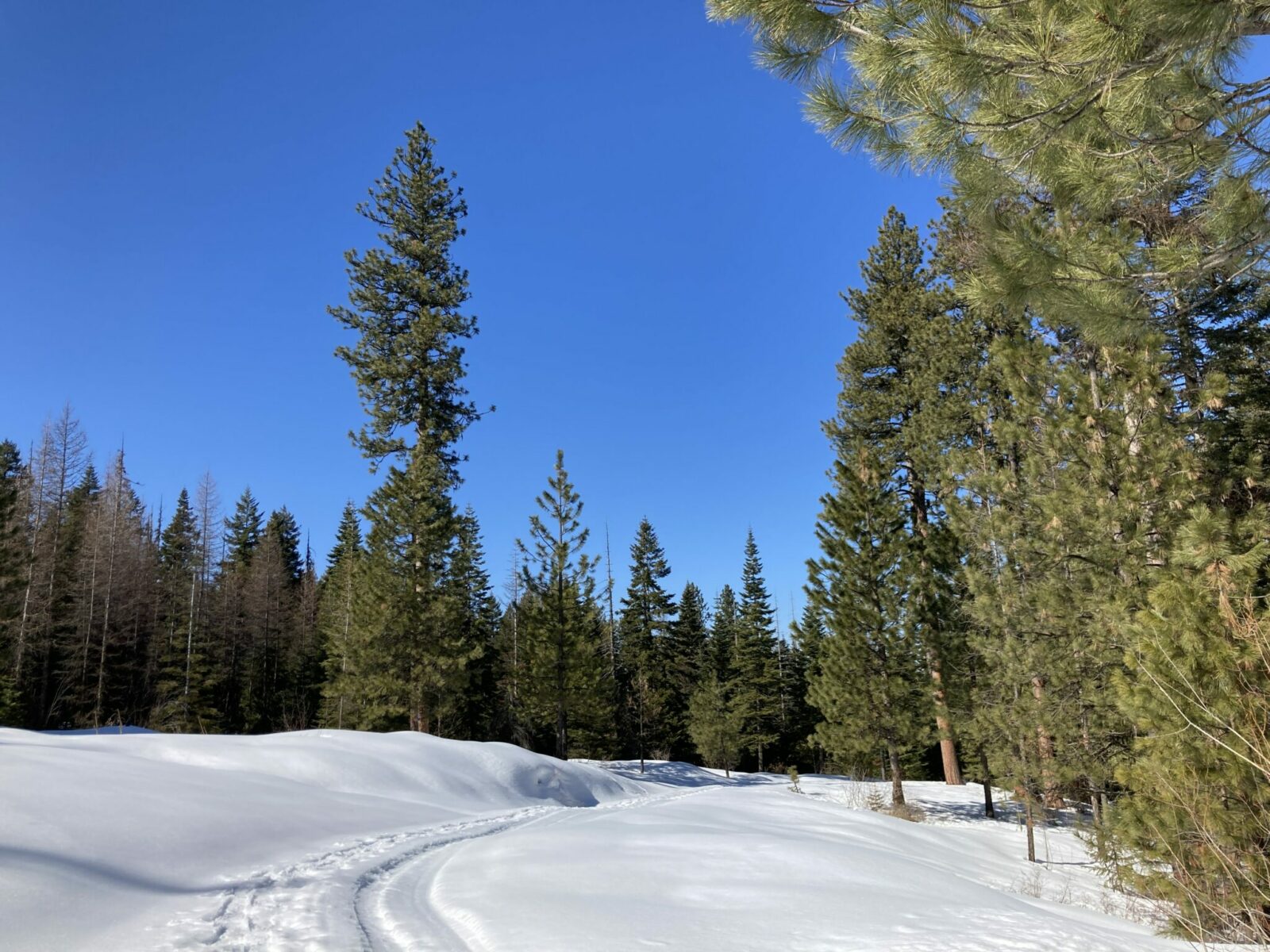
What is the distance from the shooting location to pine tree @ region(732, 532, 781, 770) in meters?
37.1

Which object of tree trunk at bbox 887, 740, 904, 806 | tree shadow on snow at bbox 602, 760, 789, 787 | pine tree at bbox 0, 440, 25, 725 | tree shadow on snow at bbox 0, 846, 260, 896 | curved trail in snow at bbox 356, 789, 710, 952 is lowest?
tree shadow on snow at bbox 602, 760, 789, 787

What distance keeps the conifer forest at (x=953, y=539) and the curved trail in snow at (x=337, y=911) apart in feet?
13.7

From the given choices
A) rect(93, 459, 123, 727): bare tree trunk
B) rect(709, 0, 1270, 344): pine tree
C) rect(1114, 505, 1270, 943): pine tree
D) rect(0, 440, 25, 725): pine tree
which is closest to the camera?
rect(709, 0, 1270, 344): pine tree

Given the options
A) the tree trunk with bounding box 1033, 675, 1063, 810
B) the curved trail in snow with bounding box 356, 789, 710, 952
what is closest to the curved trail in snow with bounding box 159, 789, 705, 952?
the curved trail in snow with bounding box 356, 789, 710, 952

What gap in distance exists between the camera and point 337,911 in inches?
180

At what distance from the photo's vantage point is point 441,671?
19.9 metres

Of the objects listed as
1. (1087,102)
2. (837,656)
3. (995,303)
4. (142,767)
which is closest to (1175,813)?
(995,303)

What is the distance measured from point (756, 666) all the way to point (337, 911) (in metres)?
36.3

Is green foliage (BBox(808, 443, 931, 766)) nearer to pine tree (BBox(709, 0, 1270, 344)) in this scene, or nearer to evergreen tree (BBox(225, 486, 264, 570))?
pine tree (BBox(709, 0, 1270, 344))

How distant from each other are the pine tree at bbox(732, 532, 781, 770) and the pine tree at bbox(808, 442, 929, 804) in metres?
19.4

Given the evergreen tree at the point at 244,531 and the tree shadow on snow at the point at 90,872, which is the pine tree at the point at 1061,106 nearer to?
the tree shadow on snow at the point at 90,872

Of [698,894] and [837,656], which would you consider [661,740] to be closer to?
[837,656]

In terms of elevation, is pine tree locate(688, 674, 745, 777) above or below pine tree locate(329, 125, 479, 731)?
below

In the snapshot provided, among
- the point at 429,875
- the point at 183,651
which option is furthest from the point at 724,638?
the point at 429,875
